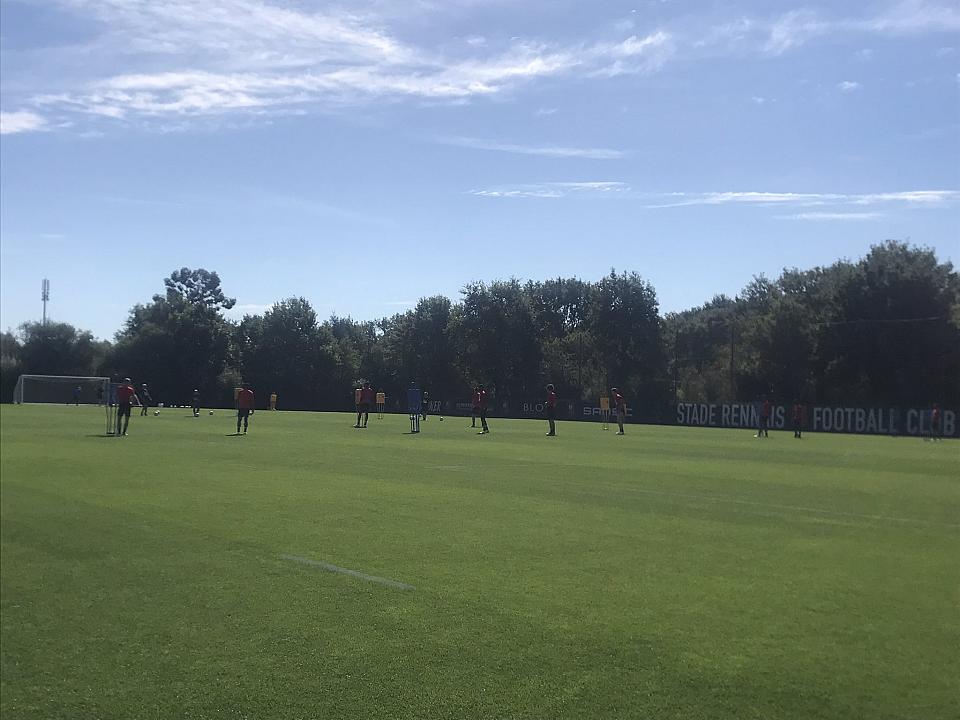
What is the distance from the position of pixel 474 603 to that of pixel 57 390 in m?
78.5

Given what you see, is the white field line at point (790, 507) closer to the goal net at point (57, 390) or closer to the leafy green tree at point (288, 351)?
the goal net at point (57, 390)

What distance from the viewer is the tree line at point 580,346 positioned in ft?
213

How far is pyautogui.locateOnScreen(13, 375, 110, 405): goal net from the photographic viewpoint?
76.0 m

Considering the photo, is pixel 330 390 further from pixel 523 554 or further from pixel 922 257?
pixel 523 554

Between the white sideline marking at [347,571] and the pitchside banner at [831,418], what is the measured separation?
48064mm

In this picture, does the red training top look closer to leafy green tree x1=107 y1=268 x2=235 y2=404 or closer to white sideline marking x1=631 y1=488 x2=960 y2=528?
white sideline marking x1=631 y1=488 x2=960 y2=528

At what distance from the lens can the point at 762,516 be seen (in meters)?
12.8

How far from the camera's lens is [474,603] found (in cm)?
746

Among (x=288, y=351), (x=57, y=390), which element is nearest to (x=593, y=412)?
(x=57, y=390)

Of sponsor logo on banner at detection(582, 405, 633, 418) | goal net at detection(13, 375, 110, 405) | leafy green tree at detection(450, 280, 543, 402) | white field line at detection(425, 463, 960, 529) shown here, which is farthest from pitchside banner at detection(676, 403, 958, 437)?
goal net at detection(13, 375, 110, 405)

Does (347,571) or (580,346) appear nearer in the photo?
(347,571)

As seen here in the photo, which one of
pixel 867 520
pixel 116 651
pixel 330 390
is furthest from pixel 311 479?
pixel 330 390

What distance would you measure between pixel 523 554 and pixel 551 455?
51.4 ft

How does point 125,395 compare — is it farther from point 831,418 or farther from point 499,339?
point 499,339
